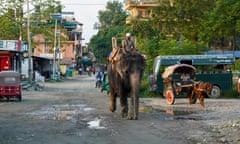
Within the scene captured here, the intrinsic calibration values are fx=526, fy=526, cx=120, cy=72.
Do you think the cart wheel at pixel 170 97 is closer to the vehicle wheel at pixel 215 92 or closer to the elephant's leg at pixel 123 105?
the vehicle wheel at pixel 215 92

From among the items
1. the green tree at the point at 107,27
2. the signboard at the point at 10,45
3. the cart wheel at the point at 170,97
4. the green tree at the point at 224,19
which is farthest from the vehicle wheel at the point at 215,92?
the green tree at the point at 107,27

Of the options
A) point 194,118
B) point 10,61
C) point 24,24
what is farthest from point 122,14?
point 194,118

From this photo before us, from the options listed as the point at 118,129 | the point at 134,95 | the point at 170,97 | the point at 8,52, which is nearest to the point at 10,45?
the point at 8,52

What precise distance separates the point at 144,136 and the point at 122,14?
335 ft

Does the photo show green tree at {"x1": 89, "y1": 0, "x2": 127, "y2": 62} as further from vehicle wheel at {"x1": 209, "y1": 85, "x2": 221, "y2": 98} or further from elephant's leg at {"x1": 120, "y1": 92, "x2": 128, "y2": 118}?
elephant's leg at {"x1": 120, "y1": 92, "x2": 128, "y2": 118}

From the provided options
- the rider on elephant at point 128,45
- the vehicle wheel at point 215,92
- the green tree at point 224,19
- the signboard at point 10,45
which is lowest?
the vehicle wheel at point 215,92

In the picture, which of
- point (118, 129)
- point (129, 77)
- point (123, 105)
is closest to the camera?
point (118, 129)

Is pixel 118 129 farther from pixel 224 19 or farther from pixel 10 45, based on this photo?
pixel 10 45

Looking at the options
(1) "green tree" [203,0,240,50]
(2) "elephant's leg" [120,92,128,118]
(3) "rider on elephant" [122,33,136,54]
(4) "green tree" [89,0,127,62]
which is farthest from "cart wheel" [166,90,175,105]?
(4) "green tree" [89,0,127,62]

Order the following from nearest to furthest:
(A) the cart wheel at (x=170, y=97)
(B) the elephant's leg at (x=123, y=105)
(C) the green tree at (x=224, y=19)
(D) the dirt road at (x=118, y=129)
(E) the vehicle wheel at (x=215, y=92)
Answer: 1. (D) the dirt road at (x=118, y=129)
2. (B) the elephant's leg at (x=123, y=105)
3. (A) the cart wheel at (x=170, y=97)
4. (E) the vehicle wheel at (x=215, y=92)
5. (C) the green tree at (x=224, y=19)

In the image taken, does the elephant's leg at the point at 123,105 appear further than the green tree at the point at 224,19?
No

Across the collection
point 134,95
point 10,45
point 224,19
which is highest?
point 224,19

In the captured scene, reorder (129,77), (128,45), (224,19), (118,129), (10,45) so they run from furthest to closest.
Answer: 1. (10,45)
2. (224,19)
3. (128,45)
4. (129,77)
5. (118,129)

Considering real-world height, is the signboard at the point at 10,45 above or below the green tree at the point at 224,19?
below
